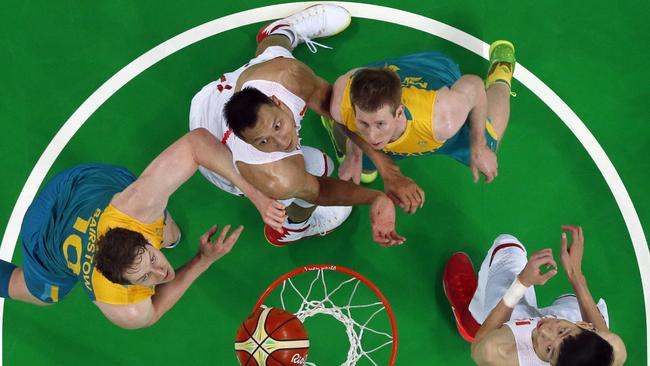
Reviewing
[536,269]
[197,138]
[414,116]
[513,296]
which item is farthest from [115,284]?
[536,269]

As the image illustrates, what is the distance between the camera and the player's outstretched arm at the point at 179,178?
3.39 m

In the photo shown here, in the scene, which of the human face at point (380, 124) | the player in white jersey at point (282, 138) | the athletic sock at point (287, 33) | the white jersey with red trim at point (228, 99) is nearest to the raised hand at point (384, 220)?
the player in white jersey at point (282, 138)

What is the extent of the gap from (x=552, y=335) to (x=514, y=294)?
357 millimetres

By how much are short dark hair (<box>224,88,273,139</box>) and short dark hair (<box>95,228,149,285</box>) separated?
2.55ft

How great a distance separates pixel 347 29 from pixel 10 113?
2.76 meters

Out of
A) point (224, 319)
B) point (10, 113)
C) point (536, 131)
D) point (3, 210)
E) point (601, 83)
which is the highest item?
point (601, 83)

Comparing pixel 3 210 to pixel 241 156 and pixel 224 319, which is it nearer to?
pixel 224 319

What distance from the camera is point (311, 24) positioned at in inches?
183

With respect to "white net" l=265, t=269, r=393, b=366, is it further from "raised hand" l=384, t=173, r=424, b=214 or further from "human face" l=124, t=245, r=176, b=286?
"human face" l=124, t=245, r=176, b=286

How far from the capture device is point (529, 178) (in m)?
4.66

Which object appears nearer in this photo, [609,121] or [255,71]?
[255,71]

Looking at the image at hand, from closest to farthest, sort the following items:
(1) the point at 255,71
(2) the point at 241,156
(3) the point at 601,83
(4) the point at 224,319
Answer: (2) the point at 241,156, (1) the point at 255,71, (4) the point at 224,319, (3) the point at 601,83

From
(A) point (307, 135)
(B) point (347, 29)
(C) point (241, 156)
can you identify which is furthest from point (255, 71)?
(B) point (347, 29)

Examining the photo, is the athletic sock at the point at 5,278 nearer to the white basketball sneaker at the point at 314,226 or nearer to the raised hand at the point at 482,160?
the white basketball sneaker at the point at 314,226
